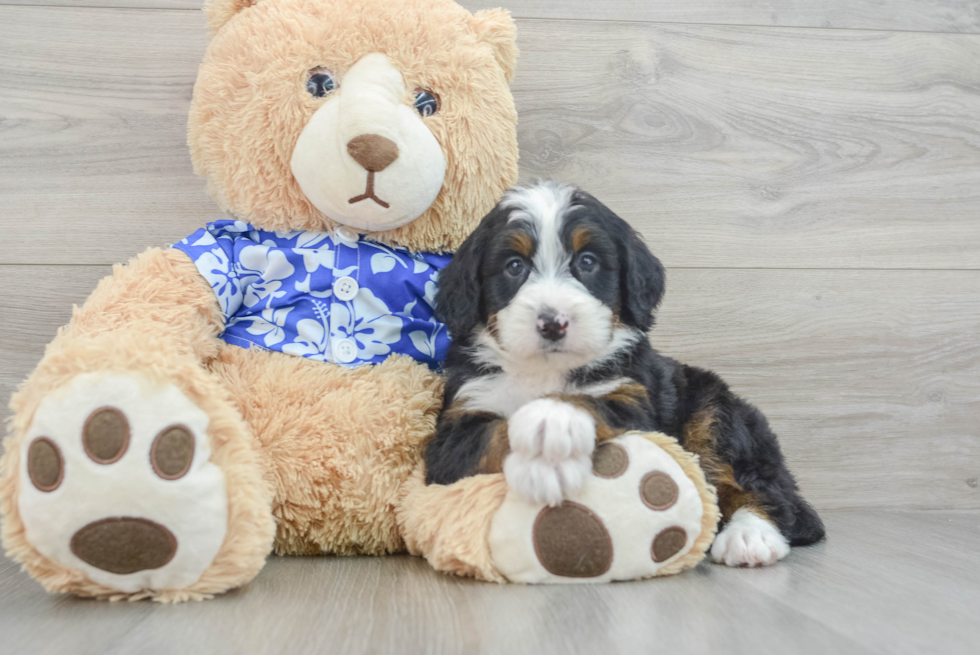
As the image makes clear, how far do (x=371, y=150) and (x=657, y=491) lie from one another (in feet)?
2.87

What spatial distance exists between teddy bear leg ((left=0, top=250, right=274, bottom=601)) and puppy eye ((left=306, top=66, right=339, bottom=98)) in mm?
683

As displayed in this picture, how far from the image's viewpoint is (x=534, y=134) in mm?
2273

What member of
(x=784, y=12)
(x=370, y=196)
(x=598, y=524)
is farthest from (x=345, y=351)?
(x=784, y=12)

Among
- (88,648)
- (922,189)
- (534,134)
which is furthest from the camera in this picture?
(922,189)

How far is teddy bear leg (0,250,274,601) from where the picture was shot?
1.21 metres

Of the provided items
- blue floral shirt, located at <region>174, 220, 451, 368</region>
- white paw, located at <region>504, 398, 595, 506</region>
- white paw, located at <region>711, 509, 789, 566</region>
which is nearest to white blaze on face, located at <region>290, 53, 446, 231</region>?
blue floral shirt, located at <region>174, 220, 451, 368</region>

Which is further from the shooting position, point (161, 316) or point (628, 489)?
point (161, 316)

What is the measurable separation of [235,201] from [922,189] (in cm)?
203

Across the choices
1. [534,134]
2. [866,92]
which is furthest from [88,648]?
[866,92]

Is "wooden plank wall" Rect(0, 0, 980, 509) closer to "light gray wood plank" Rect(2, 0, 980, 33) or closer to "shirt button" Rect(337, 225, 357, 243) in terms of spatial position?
"light gray wood plank" Rect(2, 0, 980, 33)

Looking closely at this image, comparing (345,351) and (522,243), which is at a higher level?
(522,243)

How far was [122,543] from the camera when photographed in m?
1.22

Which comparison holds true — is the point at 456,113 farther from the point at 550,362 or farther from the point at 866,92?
the point at 866,92

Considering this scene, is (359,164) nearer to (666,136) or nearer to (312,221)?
(312,221)
